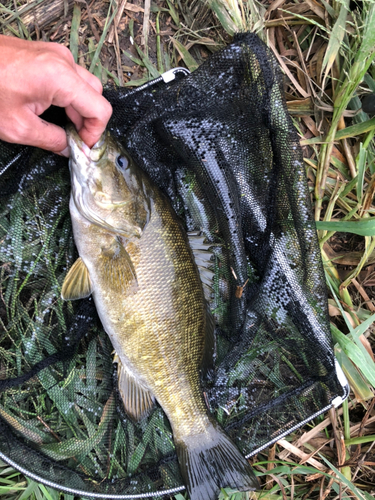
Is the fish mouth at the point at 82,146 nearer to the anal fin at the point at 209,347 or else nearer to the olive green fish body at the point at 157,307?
the olive green fish body at the point at 157,307

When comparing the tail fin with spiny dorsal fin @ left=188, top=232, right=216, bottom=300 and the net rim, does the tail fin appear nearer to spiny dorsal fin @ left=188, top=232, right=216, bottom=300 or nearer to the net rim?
the net rim

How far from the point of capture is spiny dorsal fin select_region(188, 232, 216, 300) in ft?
6.47

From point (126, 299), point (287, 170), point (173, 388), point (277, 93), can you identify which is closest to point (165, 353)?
point (173, 388)

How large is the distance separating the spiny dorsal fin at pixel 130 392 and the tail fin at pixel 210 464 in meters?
0.28

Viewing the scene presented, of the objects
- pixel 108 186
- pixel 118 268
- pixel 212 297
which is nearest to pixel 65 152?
pixel 108 186

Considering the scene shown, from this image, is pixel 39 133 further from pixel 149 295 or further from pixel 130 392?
pixel 130 392

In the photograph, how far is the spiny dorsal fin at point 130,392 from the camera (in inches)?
76.8

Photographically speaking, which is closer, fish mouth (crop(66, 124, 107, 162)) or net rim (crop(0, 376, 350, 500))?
fish mouth (crop(66, 124, 107, 162))

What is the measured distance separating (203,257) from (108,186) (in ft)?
2.07

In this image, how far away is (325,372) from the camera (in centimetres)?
205

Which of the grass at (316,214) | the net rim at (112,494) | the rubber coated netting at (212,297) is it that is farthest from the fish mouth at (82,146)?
the net rim at (112,494)

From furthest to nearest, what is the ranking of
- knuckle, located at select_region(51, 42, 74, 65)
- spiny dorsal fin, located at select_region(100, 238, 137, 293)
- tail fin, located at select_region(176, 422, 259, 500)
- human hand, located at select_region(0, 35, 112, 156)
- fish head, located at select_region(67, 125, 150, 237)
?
tail fin, located at select_region(176, 422, 259, 500) < spiny dorsal fin, located at select_region(100, 238, 137, 293) < fish head, located at select_region(67, 125, 150, 237) < knuckle, located at select_region(51, 42, 74, 65) < human hand, located at select_region(0, 35, 112, 156)

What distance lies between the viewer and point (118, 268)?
178 centimetres

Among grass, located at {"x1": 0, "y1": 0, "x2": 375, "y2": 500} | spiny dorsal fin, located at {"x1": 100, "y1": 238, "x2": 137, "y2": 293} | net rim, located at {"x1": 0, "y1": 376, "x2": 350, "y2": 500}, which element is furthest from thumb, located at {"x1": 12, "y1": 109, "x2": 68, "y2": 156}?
net rim, located at {"x1": 0, "y1": 376, "x2": 350, "y2": 500}
